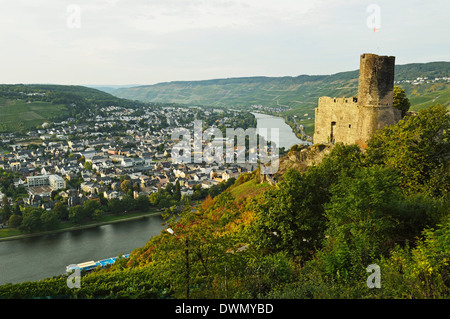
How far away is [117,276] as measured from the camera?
9.14 meters

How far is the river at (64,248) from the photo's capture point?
2198 cm

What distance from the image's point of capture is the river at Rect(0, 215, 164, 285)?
72.1 ft

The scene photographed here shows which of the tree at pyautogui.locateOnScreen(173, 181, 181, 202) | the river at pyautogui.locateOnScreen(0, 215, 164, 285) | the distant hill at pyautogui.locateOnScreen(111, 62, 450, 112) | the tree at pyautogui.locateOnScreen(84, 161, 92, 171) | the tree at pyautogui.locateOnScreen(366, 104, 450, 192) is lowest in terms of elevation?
the river at pyautogui.locateOnScreen(0, 215, 164, 285)

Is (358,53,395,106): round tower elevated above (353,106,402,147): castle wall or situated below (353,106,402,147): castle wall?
above

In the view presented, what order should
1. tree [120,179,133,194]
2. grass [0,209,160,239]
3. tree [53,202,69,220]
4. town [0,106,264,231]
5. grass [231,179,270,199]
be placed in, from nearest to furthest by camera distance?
grass [231,179,270,199]
grass [0,209,160,239]
tree [53,202,69,220]
town [0,106,264,231]
tree [120,179,133,194]

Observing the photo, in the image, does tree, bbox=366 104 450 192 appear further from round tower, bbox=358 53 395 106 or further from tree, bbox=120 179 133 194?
tree, bbox=120 179 133 194

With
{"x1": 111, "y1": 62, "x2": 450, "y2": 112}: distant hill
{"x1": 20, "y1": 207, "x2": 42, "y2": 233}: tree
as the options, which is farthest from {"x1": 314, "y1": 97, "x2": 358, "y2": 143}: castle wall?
{"x1": 111, "y1": 62, "x2": 450, "y2": 112}: distant hill

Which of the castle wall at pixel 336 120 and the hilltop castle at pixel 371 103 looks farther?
the castle wall at pixel 336 120

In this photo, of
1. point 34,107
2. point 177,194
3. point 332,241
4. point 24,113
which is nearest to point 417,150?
point 332,241

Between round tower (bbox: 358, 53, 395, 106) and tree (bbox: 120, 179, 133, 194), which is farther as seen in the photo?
tree (bbox: 120, 179, 133, 194)

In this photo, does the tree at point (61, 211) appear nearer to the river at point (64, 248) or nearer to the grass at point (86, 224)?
the grass at point (86, 224)

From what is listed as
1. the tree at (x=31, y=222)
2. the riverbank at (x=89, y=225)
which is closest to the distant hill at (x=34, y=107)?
the tree at (x=31, y=222)

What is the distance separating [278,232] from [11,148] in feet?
204
